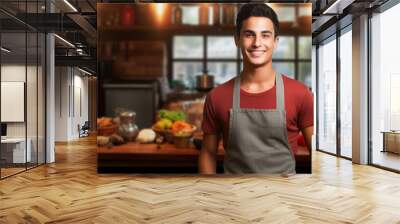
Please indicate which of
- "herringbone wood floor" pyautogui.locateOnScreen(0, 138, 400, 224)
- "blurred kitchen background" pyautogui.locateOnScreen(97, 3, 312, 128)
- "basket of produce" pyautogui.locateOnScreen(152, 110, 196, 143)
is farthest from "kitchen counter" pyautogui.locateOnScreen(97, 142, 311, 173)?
"herringbone wood floor" pyautogui.locateOnScreen(0, 138, 400, 224)

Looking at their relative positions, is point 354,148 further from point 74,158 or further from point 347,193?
point 74,158

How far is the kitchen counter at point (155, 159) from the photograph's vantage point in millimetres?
3766

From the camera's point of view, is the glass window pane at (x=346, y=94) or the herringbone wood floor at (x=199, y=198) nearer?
the herringbone wood floor at (x=199, y=198)

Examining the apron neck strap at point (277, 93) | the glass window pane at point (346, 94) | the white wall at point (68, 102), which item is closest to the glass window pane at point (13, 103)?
the apron neck strap at point (277, 93)

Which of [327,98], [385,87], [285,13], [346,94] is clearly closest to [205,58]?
[285,13]

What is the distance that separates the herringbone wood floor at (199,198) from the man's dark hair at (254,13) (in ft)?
5.62

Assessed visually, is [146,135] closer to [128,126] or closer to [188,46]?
[128,126]

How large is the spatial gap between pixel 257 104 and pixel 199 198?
1.50m

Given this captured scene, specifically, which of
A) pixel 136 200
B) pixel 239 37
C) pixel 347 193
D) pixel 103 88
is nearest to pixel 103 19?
pixel 103 88

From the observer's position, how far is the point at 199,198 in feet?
14.9

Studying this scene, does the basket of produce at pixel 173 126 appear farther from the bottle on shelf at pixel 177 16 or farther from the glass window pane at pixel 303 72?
the glass window pane at pixel 303 72

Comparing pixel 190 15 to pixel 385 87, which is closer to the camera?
pixel 190 15

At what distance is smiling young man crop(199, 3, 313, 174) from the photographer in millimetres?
3598

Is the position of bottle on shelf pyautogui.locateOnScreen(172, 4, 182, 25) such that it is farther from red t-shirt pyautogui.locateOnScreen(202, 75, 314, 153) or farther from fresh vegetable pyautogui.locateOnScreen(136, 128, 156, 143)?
fresh vegetable pyautogui.locateOnScreen(136, 128, 156, 143)
